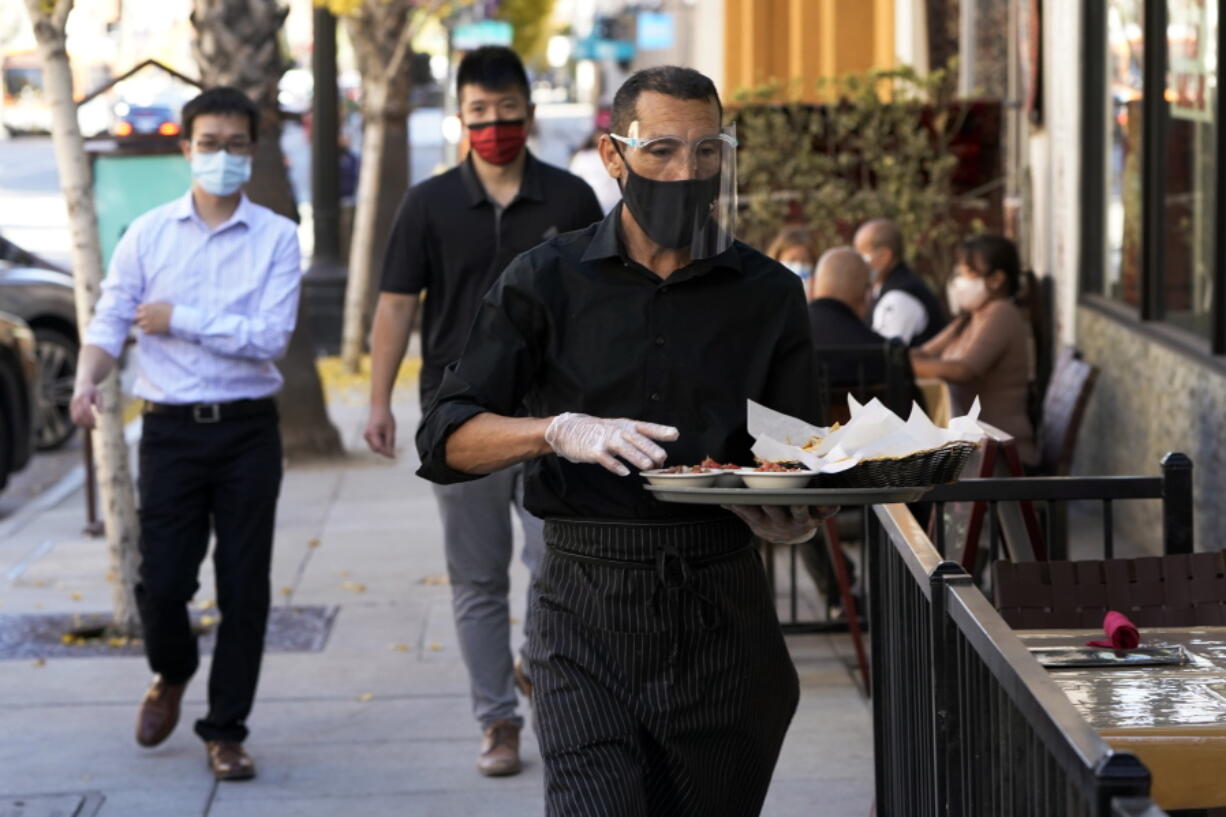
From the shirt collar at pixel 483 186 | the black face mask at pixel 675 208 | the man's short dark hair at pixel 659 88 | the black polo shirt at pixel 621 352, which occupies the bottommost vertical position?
the black polo shirt at pixel 621 352

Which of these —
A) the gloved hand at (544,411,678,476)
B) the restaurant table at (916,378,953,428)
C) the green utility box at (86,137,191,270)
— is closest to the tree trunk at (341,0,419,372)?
the green utility box at (86,137,191,270)

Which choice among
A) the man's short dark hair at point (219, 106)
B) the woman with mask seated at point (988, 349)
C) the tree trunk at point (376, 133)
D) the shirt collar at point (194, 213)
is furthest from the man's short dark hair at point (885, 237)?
the tree trunk at point (376, 133)

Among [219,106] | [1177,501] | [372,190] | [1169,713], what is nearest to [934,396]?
[219,106]

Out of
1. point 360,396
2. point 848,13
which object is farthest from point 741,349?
point 848,13

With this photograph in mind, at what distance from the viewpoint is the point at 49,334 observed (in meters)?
14.3

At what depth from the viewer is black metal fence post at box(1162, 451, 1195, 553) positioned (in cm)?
439

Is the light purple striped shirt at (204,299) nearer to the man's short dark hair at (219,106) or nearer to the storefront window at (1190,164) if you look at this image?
the man's short dark hair at (219,106)

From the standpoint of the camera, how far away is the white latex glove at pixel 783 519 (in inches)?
132

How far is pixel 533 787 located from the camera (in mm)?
5891

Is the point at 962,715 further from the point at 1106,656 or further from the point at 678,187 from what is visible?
the point at 678,187

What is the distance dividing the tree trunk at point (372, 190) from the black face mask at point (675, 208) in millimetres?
12338

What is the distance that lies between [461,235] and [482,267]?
115 mm

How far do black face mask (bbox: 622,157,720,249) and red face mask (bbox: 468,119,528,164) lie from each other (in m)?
2.55

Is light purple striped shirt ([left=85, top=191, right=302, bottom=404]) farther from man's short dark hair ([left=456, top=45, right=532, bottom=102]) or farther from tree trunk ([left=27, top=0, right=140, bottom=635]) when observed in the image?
tree trunk ([left=27, top=0, right=140, bottom=635])
